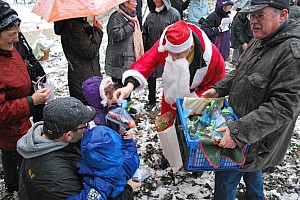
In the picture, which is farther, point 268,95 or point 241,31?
point 241,31

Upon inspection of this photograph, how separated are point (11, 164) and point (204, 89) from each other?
7.81ft

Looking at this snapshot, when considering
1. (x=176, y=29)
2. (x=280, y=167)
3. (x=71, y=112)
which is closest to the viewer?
(x=71, y=112)

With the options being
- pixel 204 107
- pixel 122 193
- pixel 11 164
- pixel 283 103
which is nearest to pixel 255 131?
pixel 283 103

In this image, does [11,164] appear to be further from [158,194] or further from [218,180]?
[218,180]

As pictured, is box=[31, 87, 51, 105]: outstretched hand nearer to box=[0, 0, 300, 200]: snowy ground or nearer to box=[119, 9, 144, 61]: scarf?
box=[0, 0, 300, 200]: snowy ground

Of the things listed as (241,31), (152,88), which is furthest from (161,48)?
(241,31)

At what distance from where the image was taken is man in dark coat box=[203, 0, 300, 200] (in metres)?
1.96

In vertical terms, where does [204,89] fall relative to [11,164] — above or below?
above

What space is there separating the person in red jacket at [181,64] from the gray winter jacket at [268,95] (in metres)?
0.58

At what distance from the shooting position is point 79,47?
12.9 ft

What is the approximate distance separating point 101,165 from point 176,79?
150cm

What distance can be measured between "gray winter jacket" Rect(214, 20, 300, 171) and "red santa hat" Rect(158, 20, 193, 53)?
61 centimetres

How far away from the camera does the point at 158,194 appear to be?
349 cm

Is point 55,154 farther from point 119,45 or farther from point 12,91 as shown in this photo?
point 119,45
